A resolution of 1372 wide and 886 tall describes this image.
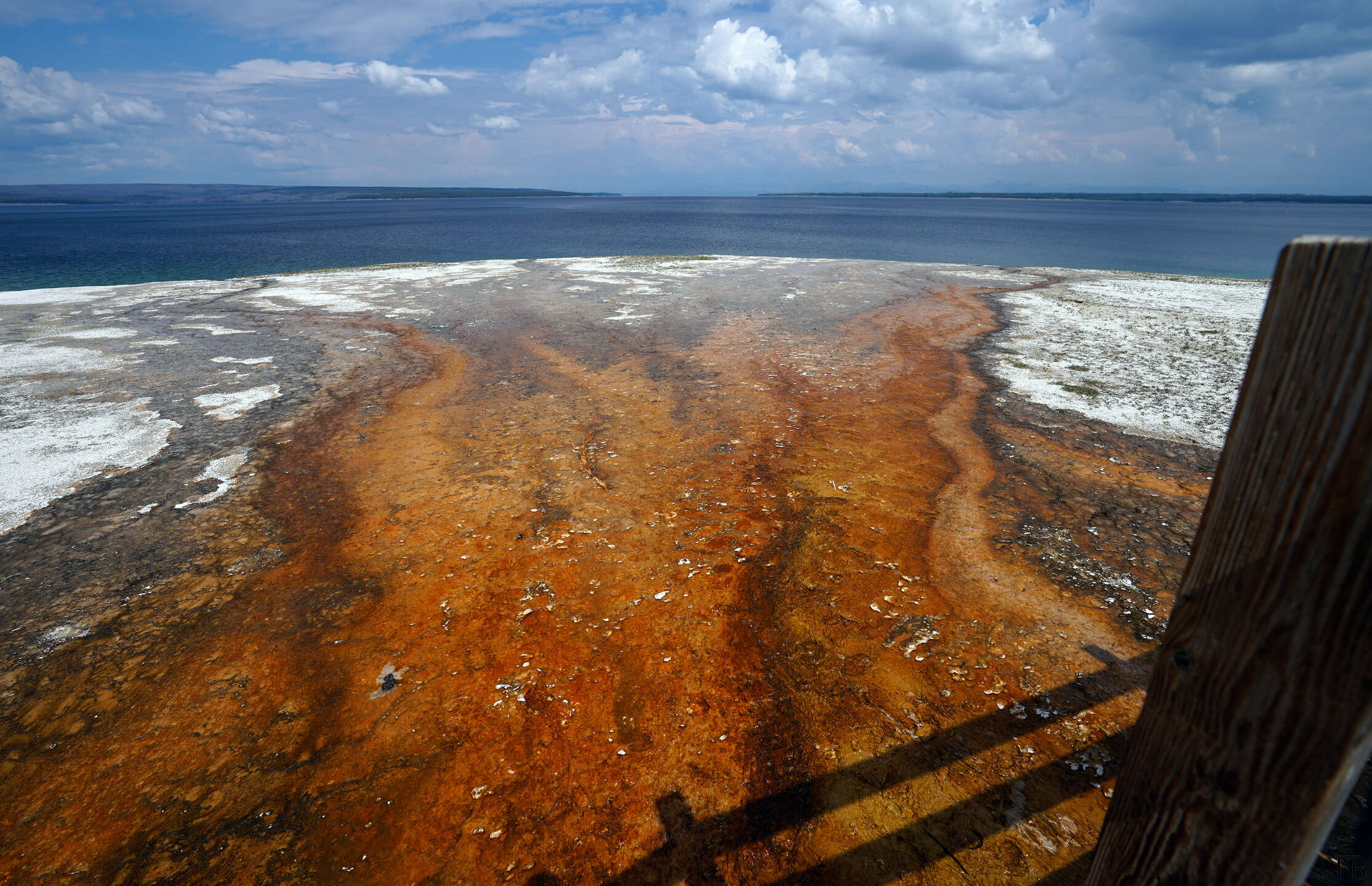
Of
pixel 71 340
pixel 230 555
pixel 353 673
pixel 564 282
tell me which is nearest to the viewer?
pixel 353 673

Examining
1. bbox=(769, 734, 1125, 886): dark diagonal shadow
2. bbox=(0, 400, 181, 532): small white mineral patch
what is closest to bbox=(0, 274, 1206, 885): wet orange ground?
bbox=(769, 734, 1125, 886): dark diagonal shadow

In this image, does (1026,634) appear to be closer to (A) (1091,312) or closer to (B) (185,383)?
(B) (185,383)

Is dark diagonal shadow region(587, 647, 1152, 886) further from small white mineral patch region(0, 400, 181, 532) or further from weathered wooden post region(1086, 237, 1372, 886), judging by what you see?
small white mineral patch region(0, 400, 181, 532)

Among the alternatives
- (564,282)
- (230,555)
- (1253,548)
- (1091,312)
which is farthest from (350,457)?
(1091,312)

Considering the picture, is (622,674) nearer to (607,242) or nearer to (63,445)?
(63,445)

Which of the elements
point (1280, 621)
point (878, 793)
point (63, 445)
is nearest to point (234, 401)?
point (63, 445)
